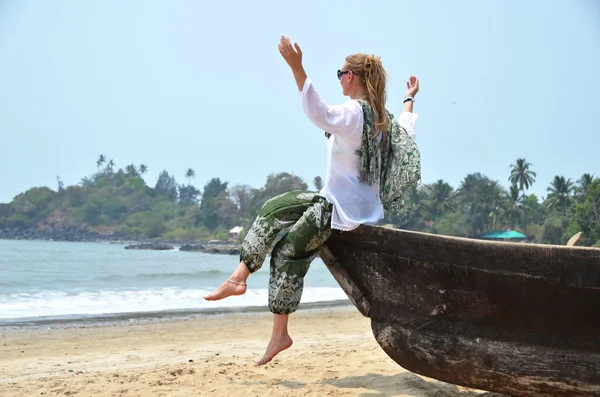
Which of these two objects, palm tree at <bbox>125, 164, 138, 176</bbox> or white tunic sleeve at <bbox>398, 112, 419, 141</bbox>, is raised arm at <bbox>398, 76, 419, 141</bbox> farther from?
palm tree at <bbox>125, 164, 138, 176</bbox>

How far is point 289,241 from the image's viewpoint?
3223mm

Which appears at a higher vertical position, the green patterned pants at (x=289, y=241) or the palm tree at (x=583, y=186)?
the palm tree at (x=583, y=186)

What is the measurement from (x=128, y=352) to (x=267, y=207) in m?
4.03

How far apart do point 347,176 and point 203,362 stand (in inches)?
98.0

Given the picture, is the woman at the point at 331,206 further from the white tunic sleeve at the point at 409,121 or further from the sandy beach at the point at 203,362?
the sandy beach at the point at 203,362

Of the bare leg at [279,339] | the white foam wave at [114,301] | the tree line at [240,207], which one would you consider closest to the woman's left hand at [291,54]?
the bare leg at [279,339]

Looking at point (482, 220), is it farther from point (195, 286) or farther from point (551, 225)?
point (195, 286)

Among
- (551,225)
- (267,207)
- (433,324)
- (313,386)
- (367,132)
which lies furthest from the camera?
(551,225)

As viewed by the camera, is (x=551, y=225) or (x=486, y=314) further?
(x=551, y=225)

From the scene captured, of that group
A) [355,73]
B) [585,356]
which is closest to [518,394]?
[585,356]

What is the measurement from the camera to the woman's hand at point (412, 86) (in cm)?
386

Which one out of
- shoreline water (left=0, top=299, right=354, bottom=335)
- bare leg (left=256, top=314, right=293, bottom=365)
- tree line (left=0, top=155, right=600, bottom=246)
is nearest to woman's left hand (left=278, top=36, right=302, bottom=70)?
bare leg (left=256, top=314, right=293, bottom=365)

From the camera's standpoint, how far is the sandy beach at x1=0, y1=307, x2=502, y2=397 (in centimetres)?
378

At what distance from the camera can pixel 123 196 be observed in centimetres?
11150
